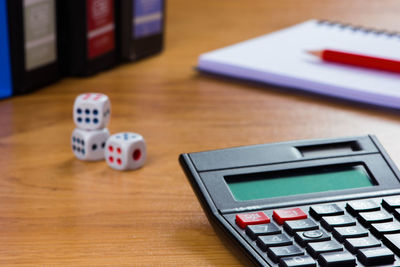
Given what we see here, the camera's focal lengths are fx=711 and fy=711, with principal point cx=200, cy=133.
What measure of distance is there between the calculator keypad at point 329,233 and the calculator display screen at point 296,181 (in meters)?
0.03

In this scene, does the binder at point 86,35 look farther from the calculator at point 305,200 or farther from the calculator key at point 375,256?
the calculator key at point 375,256

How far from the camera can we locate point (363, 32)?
1085mm

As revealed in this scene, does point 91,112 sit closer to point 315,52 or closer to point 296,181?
point 296,181

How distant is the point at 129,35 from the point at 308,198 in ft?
1.53

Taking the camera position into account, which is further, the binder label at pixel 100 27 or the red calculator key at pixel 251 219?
the binder label at pixel 100 27

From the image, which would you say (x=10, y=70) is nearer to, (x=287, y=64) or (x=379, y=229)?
(x=287, y=64)

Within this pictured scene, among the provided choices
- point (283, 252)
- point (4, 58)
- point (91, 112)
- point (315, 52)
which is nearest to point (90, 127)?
point (91, 112)

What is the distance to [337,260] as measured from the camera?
44 cm

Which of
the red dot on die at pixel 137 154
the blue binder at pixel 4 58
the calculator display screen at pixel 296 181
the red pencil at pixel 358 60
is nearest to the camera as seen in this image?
the calculator display screen at pixel 296 181

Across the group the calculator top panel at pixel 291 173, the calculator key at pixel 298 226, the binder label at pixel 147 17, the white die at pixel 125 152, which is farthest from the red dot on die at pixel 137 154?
the binder label at pixel 147 17

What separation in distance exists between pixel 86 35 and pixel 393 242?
50 centimetres

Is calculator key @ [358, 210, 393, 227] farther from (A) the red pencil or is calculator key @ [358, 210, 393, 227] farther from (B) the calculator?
(A) the red pencil

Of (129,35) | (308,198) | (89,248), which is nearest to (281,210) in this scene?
(308,198)

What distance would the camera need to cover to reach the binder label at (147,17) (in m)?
0.92
